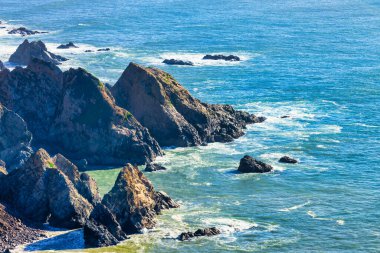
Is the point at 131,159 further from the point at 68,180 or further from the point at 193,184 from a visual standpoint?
the point at 68,180

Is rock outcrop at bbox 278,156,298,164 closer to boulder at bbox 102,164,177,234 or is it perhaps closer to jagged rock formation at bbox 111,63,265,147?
jagged rock formation at bbox 111,63,265,147

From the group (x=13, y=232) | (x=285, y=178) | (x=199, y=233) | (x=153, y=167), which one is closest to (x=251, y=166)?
(x=285, y=178)

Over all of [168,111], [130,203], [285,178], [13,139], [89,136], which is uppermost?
[168,111]

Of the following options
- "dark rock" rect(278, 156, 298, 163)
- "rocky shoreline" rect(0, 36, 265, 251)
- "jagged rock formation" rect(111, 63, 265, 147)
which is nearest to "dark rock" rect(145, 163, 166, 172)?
"rocky shoreline" rect(0, 36, 265, 251)

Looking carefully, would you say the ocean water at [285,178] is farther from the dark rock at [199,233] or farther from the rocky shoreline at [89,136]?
the rocky shoreline at [89,136]

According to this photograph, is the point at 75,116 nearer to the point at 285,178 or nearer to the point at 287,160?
the point at 287,160
